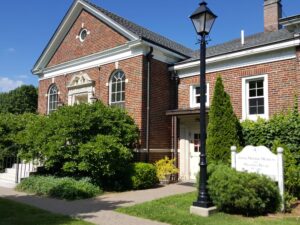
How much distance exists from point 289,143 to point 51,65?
46.8 feet

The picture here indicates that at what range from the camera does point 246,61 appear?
44.1 ft

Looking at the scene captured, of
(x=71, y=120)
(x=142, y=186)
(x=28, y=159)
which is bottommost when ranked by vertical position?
(x=142, y=186)

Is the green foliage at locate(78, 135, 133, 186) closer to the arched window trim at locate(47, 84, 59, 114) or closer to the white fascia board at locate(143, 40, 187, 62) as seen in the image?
the white fascia board at locate(143, 40, 187, 62)

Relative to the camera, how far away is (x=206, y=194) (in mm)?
8109

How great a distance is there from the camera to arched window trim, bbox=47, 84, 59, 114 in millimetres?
19527

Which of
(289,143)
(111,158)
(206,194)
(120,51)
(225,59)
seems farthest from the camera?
(120,51)

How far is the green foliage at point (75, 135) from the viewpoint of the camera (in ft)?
39.0

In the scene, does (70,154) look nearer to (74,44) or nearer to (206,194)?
(206,194)

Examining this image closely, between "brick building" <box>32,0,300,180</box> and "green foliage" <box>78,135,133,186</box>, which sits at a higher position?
"brick building" <box>32,0,300,180</box>

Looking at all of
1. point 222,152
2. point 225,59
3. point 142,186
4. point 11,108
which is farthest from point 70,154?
point 11,108

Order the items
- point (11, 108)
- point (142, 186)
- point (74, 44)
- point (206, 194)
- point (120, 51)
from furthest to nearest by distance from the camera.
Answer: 1. point (11, 108)
2. point (74, 44)
3. point (120, 51)
4. point (142, 186)
5. point (206, 194)

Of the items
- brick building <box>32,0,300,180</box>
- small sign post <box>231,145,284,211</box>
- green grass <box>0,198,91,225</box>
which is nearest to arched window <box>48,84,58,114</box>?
brick building <box>32,0,300,180</box>

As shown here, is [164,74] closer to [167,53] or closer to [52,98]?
[167,53]

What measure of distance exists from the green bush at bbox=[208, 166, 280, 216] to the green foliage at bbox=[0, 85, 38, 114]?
3104 cm
